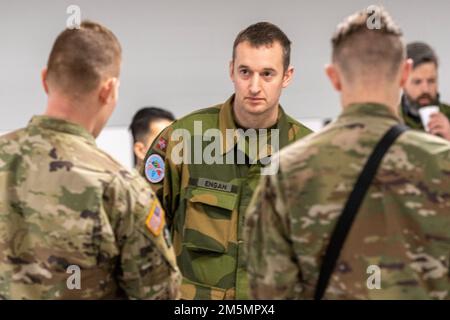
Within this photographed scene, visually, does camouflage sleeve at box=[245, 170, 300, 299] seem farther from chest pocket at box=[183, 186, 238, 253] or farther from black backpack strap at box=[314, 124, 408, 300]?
chest pocket at box=[183, 186, 238, 253]

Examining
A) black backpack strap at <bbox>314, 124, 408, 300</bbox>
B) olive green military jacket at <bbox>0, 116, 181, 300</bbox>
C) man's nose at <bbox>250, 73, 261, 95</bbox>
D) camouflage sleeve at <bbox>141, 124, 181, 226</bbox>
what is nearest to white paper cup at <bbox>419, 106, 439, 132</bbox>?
man's nose at <bbox>250, 73, 261, 95</bbox>

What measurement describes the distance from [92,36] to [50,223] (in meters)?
0.42

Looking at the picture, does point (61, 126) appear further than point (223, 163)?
No

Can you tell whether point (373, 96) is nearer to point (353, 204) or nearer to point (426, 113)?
point (353, 204)

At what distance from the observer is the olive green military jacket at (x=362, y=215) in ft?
5.62

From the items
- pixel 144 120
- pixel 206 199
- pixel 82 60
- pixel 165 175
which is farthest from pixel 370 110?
pixel 144 120

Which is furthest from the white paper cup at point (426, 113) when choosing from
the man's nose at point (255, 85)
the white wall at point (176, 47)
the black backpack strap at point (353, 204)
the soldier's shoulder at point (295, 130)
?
the white wall at point (176, 47)

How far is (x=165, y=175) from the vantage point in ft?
8.91

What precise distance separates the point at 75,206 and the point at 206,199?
85 cm

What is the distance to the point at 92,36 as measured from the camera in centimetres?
194

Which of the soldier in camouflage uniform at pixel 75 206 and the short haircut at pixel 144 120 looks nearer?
the soldier in camouflage uniform at pixel 75 206

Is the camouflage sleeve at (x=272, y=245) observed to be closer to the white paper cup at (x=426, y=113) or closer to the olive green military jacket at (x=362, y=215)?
the olive green military jacket at (x=362, y=215)

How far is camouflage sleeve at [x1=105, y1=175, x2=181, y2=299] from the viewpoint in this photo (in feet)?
6.06
